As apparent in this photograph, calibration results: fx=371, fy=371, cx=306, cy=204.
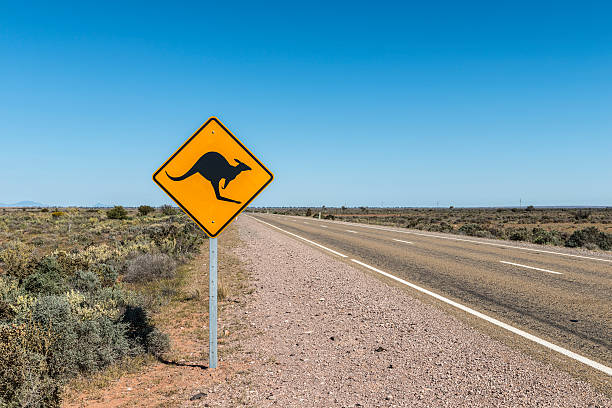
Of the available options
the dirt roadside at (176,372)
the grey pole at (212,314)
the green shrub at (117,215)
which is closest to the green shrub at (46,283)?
the dirt roadside at (176,372)

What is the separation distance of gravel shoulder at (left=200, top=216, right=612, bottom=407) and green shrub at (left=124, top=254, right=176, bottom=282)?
341 centimetres

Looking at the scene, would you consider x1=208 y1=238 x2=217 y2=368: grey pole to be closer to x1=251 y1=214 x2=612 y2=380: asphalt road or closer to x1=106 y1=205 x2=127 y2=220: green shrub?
x1=251 y1=214 x2=612 y2=380: asphalt road

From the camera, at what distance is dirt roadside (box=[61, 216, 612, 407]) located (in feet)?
10.7

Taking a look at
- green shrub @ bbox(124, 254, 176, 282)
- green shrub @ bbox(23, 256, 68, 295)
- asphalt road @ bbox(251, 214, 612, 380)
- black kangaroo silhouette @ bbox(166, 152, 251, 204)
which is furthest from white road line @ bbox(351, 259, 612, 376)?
green shrub @ bbox(23, 256, 68, 295)

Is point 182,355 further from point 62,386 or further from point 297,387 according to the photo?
point 297,387

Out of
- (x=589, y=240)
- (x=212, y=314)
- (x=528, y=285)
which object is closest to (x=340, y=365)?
(x=212, y=314)

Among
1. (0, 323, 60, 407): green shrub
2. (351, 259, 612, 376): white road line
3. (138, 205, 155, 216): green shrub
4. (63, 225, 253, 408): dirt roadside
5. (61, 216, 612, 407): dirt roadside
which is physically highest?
(138, 205, 155, 216): green shrub

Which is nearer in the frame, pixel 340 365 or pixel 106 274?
pixel 340 365

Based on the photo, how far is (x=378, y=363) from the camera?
13.1 ft

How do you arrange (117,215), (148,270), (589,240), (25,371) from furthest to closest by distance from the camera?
Answer: (117,215) → (589,240) → (148,270) → (25,371)

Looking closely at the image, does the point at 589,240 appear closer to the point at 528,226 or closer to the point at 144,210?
the point at 528,226

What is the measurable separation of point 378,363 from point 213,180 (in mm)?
2661

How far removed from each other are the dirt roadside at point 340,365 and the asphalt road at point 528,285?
976 mm

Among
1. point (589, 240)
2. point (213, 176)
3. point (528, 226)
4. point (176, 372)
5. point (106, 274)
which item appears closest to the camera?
point (176, 372)
